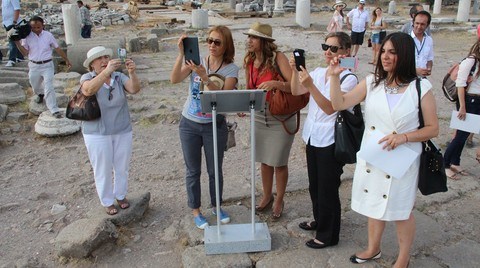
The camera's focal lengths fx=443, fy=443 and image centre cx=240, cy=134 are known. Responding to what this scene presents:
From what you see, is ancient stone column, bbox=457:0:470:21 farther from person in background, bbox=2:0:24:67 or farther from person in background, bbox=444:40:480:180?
person in background, bbox=2:0:24:67

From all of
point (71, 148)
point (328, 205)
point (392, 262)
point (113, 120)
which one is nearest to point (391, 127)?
point (328, 205)

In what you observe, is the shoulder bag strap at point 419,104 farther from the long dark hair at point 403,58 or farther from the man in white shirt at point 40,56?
the man in white shirt at point 40,56

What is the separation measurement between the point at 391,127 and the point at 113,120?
7.21 feet

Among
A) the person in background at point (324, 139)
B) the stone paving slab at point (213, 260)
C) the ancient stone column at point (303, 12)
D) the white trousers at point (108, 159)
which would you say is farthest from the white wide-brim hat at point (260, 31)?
the ancient stone column at point (303, 12)

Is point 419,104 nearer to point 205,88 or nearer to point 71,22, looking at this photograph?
point 205,88

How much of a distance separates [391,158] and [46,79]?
583 cm

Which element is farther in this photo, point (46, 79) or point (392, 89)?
point (46, 79)

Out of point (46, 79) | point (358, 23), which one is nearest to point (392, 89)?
point (46, 79)

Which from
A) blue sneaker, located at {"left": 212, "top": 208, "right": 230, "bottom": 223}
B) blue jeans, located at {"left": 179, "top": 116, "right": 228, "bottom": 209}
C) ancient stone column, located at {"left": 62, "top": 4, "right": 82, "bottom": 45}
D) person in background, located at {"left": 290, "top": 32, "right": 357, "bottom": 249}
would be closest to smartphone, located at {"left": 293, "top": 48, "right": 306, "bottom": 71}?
person in background, located at {"left": 290, "top": 32, "right": 357, "bottom": 249}

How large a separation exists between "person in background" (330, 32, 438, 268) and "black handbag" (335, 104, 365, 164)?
0.45 ft

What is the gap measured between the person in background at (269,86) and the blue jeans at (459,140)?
7.20 feet

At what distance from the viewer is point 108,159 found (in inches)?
148

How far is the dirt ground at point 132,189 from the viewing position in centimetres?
373

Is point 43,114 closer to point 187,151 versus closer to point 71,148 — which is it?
point 71,148
